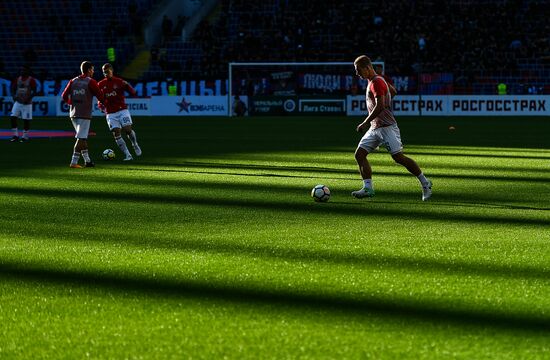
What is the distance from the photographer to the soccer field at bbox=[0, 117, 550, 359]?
21.0ft

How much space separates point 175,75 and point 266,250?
163ft

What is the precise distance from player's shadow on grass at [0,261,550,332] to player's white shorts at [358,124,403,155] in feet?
23.3

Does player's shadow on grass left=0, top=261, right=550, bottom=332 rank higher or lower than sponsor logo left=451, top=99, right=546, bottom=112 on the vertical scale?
higher

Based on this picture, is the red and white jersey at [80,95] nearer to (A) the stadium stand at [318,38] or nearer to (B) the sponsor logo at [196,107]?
(B) the sponsor logo at [196,107]

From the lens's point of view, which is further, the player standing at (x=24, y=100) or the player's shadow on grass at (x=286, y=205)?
the player standing at (x=24, y=100)

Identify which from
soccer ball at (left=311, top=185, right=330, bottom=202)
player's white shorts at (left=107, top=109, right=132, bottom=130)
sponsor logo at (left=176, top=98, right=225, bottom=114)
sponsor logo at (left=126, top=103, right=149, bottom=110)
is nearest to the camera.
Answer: soccer ball at (left=311, top=185, right=330, bottom=202)

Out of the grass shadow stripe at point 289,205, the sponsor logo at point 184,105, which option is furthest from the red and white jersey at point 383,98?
the sponsor logo at point 184,105

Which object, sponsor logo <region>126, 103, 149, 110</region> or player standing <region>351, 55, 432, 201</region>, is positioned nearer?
player standing <region>351, 55, 432, 201</region>

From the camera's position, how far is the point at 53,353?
242 inches

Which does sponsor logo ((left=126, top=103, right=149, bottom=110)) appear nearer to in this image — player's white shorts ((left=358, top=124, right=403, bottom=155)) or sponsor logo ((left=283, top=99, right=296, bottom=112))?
sponsor logo ((left=283, top=99, right=296, bottom=112))

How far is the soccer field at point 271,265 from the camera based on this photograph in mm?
6414

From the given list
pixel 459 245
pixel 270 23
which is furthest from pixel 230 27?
pixel 459 245

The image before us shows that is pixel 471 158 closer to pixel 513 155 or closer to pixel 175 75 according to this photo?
pixel 513 155

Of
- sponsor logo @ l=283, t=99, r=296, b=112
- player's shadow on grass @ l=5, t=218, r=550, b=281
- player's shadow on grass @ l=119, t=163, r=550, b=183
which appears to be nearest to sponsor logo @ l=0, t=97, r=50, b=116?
sponsor logo @ l=283, t=99, r=296, b=112
